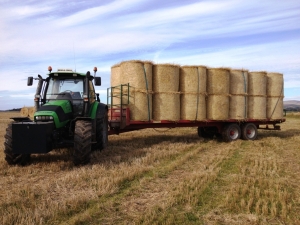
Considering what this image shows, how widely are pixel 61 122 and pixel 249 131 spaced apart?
322 inches

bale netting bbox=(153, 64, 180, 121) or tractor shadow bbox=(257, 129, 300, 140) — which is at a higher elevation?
bale netting bbox=(153, 64, 180, 121)

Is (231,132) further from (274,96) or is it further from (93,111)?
(93,111)

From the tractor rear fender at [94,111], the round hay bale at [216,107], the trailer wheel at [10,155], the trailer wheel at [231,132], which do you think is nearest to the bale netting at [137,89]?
the tractor rear fender at [94,111]

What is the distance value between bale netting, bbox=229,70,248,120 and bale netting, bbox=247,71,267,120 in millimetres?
322

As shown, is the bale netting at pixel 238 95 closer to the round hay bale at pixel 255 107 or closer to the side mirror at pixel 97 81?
the round hay bale at pixel 255 107

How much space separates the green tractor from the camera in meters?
6.30

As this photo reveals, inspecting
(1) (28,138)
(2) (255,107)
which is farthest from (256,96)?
(1) (28,138)

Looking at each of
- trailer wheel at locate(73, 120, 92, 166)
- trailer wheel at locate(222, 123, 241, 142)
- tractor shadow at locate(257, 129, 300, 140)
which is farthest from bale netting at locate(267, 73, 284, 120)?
trailer wheel at locate(73, 120, 92, 166)

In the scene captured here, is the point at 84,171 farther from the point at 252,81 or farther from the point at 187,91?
the point at 252,81

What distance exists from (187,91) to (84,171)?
5.82 m

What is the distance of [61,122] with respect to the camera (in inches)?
279

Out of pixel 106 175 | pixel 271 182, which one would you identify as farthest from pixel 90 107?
pixel 271 182

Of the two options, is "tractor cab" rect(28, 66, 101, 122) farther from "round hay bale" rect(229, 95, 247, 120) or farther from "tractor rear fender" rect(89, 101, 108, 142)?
"round hay bale" rect(229, 95, 247, 120)

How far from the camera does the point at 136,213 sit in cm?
418
